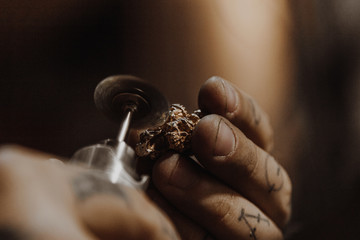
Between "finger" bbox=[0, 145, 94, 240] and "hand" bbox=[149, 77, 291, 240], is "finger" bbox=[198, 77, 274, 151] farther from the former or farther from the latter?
"finger" bbox=[0, 145, 94, 240]

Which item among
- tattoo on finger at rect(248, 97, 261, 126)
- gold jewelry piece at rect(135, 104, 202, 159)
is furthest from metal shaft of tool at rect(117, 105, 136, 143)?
Result: tattoo on finger at rect(248, 97, 261, 126)

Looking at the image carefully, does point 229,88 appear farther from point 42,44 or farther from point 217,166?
point 42,44

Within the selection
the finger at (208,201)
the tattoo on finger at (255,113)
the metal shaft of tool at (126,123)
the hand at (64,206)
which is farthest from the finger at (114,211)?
the tattoo on finger at (255,113)

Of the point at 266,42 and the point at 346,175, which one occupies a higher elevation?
the point at 266,42

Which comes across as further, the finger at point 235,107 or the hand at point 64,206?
the finger at point 235,107

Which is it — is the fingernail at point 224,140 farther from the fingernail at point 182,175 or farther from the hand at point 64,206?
the hand at point 64,206

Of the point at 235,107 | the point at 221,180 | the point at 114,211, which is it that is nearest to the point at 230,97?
the point at 235,107

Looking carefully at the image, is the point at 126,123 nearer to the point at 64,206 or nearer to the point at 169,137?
the point at 169,137

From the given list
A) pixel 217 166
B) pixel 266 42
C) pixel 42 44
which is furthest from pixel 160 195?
pixel 266 42
